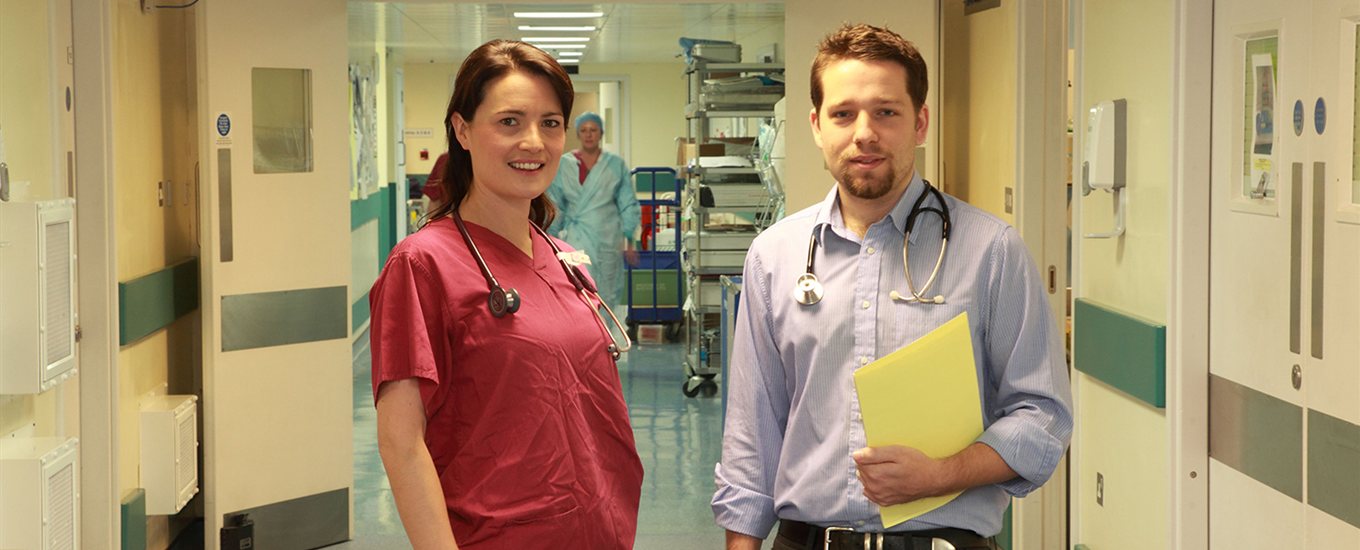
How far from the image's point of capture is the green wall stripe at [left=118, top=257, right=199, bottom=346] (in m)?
4.23

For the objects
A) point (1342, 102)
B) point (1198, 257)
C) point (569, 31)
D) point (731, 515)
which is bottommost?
point (731, 515)

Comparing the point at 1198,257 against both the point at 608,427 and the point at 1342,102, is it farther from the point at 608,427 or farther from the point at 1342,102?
the point at 608,427

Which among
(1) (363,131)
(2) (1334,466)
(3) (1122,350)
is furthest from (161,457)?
(1) (363,131)

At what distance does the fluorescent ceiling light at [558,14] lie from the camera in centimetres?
1000

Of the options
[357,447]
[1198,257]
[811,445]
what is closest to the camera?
[811,445]

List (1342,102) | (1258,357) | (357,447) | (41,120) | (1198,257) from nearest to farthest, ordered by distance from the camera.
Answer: (1342,102) → (1258,357) → (1198,257) → (41,120) → (357,447)

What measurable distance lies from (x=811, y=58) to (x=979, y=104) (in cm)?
62

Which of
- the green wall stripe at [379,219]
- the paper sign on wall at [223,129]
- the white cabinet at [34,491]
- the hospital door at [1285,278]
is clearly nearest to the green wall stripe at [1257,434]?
the hospital door at [1285,278]

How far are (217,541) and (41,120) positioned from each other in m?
1.74

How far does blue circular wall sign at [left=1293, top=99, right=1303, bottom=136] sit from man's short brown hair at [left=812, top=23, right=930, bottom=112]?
1.04 meters

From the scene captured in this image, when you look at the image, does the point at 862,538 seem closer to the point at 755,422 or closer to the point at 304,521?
the point at 755,422

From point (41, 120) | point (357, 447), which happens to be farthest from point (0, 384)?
point (357, 447)

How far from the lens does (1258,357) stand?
9.13 feet

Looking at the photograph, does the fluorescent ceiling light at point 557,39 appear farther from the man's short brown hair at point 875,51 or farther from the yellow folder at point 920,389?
the yellow folder at point 920,389
